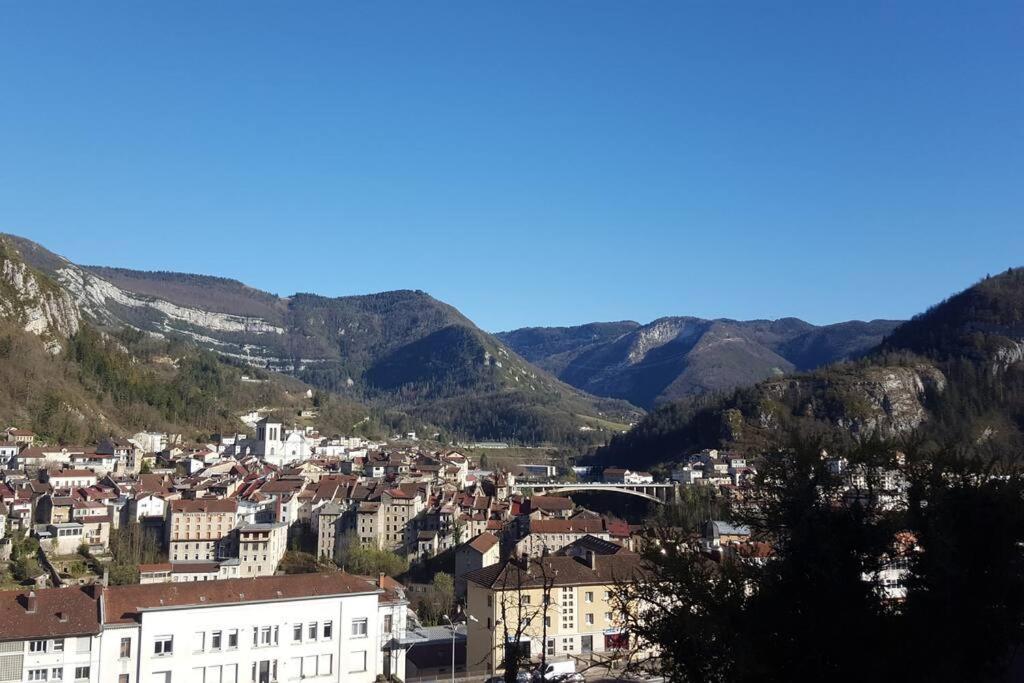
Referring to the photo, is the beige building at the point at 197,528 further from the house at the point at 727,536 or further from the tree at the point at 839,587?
the tree at the point at 839,587

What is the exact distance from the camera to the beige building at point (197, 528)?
4250 cm

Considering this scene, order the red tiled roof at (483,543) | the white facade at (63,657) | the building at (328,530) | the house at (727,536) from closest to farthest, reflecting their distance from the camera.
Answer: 1. the house at (727,536)
2. the white facade at (63,657)
3. the red tiled roof at (483,543)
4. the building at (328,530)

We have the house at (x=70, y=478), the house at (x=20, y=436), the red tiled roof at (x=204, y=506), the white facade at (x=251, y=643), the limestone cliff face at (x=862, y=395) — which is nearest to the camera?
the white facade at (x=251, y=643)

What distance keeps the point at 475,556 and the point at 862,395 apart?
228ft

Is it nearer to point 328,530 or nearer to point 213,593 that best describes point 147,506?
point 328,530

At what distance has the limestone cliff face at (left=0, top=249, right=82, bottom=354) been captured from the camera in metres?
80.4

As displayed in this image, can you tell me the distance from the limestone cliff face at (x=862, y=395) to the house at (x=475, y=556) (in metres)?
53.8

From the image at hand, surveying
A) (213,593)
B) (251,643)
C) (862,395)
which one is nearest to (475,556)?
(251,643)

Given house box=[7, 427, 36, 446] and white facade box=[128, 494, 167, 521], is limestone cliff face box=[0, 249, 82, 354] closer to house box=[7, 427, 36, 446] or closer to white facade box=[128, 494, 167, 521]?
house box=[7, 427, 36, 446]

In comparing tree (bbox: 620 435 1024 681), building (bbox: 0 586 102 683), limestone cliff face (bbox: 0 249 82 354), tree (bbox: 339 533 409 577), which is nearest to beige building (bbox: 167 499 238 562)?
tree (bbox: 339 533 409 577)

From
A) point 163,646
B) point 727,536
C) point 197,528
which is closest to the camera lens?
point 163,646

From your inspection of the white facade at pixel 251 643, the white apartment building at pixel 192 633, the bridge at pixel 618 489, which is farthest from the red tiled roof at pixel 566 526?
the white apartment building at pixel 192 633

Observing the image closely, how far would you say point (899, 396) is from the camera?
9762 centimetres

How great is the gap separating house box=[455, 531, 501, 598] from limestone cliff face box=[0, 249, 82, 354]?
5582 centimetres
